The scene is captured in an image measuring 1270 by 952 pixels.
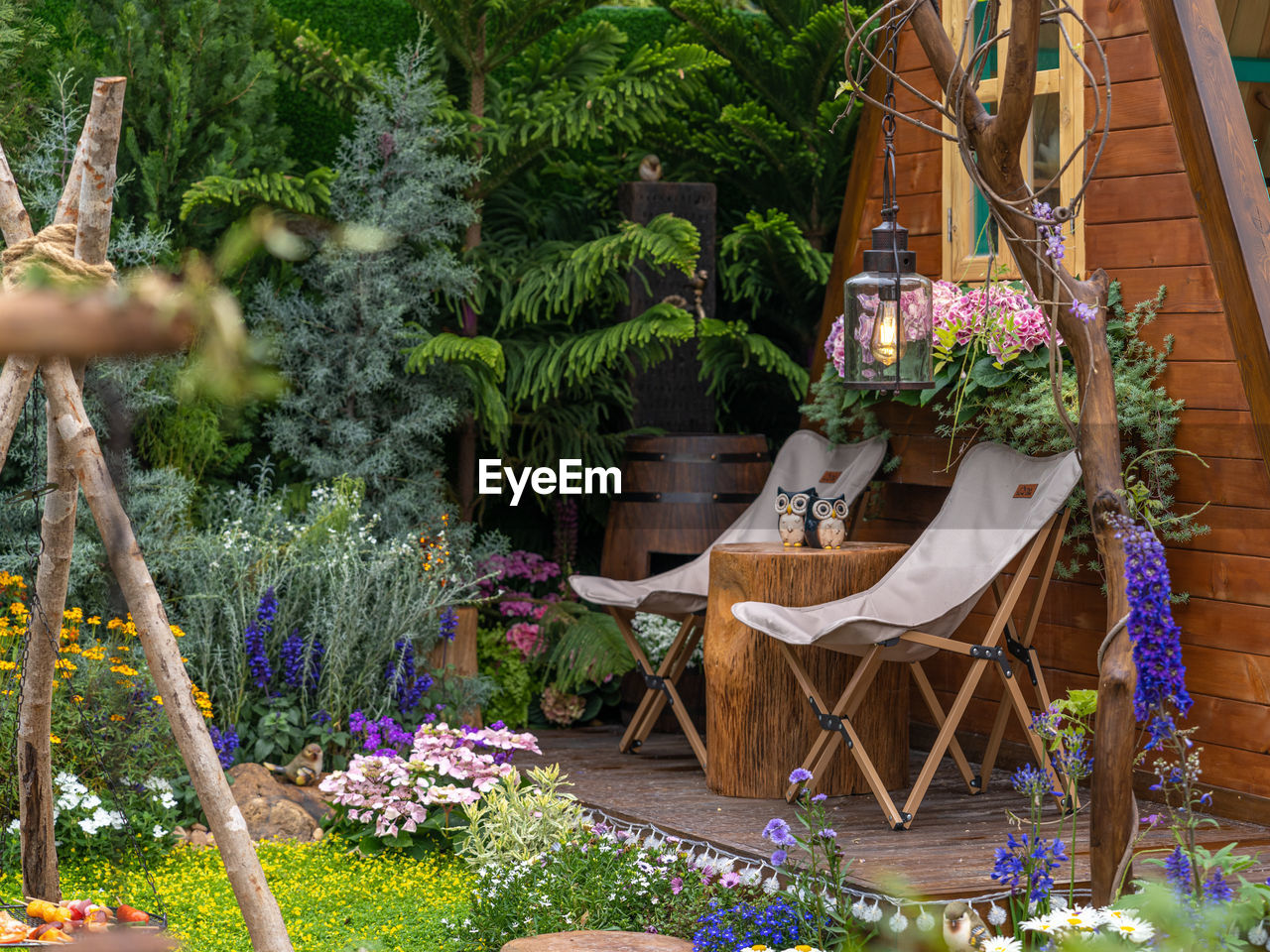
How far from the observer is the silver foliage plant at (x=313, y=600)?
468 centimetres

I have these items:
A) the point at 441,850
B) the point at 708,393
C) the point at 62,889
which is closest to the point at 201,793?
the point at 62,889

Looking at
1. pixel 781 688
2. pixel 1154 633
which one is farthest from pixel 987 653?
pixel 1154 633

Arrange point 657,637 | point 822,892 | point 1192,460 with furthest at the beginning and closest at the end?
1. point 657,637
2. point 1192,460
3. point 822,892

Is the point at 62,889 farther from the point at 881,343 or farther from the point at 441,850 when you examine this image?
the point at 881,343

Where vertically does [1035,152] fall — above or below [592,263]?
above

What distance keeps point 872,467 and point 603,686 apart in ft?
5.45

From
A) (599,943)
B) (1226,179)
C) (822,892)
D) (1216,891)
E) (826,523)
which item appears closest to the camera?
(1216,891)

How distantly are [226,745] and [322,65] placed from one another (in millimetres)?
2747

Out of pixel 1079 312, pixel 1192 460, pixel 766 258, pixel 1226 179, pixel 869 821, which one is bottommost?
pixel 869 821

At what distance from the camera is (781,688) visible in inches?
161

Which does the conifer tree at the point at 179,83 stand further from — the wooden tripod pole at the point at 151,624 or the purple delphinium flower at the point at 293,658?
the wooden tripod pole at the point at 151,624

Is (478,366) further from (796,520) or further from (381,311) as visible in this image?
(796,520)

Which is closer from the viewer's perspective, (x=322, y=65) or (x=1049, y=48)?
(x=1049, y=48)

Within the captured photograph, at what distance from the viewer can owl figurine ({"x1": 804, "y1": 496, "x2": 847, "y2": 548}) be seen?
13.9ft
